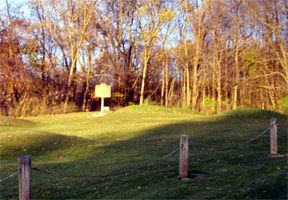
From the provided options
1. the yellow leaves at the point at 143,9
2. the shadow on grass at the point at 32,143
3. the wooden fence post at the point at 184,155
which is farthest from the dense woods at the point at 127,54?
the wooden fence post at the point at 184,155

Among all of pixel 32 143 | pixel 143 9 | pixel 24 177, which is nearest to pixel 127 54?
pixel 143 9

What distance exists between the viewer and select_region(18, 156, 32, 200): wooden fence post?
4.78 m

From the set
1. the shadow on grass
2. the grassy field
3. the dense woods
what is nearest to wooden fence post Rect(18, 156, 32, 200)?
the grassy field

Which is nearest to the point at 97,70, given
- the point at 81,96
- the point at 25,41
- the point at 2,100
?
the point at 81,96

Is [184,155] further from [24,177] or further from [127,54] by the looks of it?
[127,54]

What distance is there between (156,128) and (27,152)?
7106 mm

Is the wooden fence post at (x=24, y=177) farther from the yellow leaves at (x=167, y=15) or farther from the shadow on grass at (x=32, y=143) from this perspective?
the yellow leaves at (x=167, y=15)

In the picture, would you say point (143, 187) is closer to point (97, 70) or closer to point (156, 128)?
point (156, 128)

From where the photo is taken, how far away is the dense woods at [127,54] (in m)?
31.8

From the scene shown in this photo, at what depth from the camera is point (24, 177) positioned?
4809 millimetres

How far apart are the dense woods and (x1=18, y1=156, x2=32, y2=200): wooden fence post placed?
1074 inches

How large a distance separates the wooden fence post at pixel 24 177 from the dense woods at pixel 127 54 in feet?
89.5

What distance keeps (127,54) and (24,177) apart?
3467cm

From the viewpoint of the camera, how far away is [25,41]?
109 feet
